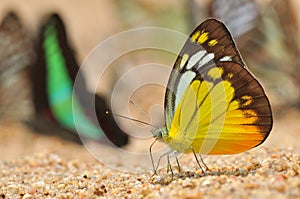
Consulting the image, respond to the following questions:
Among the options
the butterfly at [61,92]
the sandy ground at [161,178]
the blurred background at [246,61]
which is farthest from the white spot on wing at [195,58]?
the butterfly at [61,92]

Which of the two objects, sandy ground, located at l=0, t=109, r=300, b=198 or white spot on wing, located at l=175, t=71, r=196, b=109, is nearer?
sandy ground, located at l=0, t=109, r=300, b=198

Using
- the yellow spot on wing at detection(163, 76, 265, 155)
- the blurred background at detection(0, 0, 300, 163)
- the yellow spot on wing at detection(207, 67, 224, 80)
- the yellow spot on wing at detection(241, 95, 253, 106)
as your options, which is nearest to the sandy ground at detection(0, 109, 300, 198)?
the yellow spot on wing at detection(163, 76, 265, 155)

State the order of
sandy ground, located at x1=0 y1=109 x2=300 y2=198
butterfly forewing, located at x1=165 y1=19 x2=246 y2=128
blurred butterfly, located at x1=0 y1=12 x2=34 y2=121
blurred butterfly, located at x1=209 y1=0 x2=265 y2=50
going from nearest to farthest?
sandy ground, located at x1=0 y1=109 x2=300 y2=198
butterfly forewing, located at x1=165 y1=19 x2=246 y2=128
blurred butterfly, located at x1=209 y1=0 x2=265 y2=50
blurred butterfly, located at x1=0 y1=12 x2=34 y2=121

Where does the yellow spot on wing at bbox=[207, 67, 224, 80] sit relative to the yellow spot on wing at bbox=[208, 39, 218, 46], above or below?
below

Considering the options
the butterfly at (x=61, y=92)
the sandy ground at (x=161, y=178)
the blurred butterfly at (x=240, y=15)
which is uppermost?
the blurred butterfly at (x=240, y=15)

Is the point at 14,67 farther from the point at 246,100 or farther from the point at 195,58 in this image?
the point at 246,100

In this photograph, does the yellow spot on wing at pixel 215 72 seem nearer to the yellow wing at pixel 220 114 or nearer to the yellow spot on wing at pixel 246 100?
the yellow wing at pixel 220 114

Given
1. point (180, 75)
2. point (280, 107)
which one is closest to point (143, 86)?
point (280, 107)

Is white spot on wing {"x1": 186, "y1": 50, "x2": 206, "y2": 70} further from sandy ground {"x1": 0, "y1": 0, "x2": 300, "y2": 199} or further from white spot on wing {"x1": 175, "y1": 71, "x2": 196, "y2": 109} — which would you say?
sandy ground {"x1": 0, "y1": 0, "x2": 300, "y2": 199}
